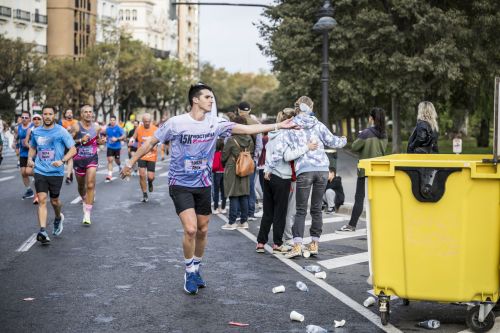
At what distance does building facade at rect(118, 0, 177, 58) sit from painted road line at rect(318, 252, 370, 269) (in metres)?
103

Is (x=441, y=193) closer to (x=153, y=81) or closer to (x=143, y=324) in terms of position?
(x=143, y=324)

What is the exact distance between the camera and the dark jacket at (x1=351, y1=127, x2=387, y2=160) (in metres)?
12.1

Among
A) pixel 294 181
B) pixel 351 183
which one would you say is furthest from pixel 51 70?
pixel 294 181

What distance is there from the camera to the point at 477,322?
21.2 feet

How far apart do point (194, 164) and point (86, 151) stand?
5926 mm

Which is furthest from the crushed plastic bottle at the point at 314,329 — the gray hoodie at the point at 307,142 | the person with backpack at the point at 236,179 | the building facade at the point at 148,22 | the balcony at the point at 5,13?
the building facade at the point at 148,22

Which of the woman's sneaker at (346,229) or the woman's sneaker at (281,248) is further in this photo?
the woman's sneaker at (346,229)

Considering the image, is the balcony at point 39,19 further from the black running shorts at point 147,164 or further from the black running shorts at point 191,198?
the black running shorts at point 191,198

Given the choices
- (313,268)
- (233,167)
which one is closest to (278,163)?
(313,268)

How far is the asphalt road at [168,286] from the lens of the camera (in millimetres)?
6785

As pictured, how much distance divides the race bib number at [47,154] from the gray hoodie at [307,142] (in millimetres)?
3371

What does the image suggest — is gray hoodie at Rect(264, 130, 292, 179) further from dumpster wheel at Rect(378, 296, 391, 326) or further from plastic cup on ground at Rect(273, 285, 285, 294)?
dumpster wheel at Rect(378, 296, 391, 326)

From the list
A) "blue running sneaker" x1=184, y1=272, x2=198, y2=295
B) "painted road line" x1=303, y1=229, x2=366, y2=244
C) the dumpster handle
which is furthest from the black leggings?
the dumpster handle

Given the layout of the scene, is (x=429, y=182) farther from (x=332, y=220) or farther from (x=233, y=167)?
(x=332, y=220)
